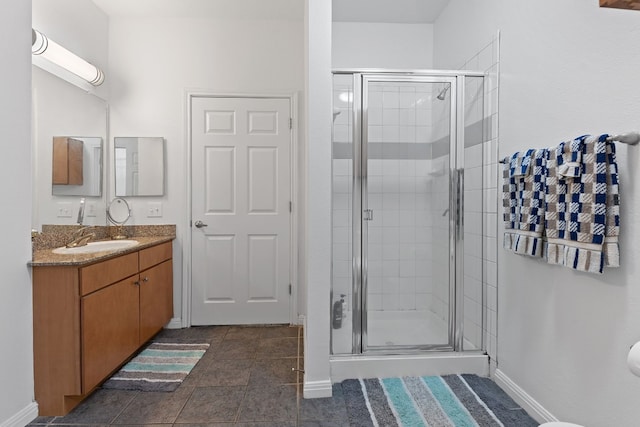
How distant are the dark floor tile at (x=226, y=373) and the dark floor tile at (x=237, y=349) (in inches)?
2.6

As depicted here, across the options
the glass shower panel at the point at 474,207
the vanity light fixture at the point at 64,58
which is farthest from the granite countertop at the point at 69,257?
the glass shower panel at the point at 474,207

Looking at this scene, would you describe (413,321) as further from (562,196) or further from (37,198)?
(37,198)

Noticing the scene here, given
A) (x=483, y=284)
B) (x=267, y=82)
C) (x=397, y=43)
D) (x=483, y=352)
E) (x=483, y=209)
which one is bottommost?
(x=483, y=352)

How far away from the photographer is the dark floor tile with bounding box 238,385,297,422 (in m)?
1.80

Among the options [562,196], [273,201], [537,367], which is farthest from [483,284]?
[273,201]

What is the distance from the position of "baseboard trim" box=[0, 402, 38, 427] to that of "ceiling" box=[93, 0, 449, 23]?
9.49 feet

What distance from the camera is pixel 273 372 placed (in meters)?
2.29

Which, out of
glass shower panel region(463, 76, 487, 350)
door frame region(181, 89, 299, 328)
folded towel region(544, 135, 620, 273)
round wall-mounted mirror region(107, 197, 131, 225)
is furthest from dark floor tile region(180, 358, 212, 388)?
folded towel region(544, 135, 620, 273)

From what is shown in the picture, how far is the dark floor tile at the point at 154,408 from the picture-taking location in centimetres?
179

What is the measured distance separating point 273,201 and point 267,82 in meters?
1.07

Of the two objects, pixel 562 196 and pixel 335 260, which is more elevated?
pixel 562 196

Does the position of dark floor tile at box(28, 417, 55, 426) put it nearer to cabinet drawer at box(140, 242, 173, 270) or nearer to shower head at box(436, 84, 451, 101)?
cabinet drawer at box(140, 242, 173, 270)

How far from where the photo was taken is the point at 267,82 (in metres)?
3.16

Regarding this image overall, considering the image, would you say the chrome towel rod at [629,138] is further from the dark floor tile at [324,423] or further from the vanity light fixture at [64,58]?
the vanity light fixture at [64,58]
